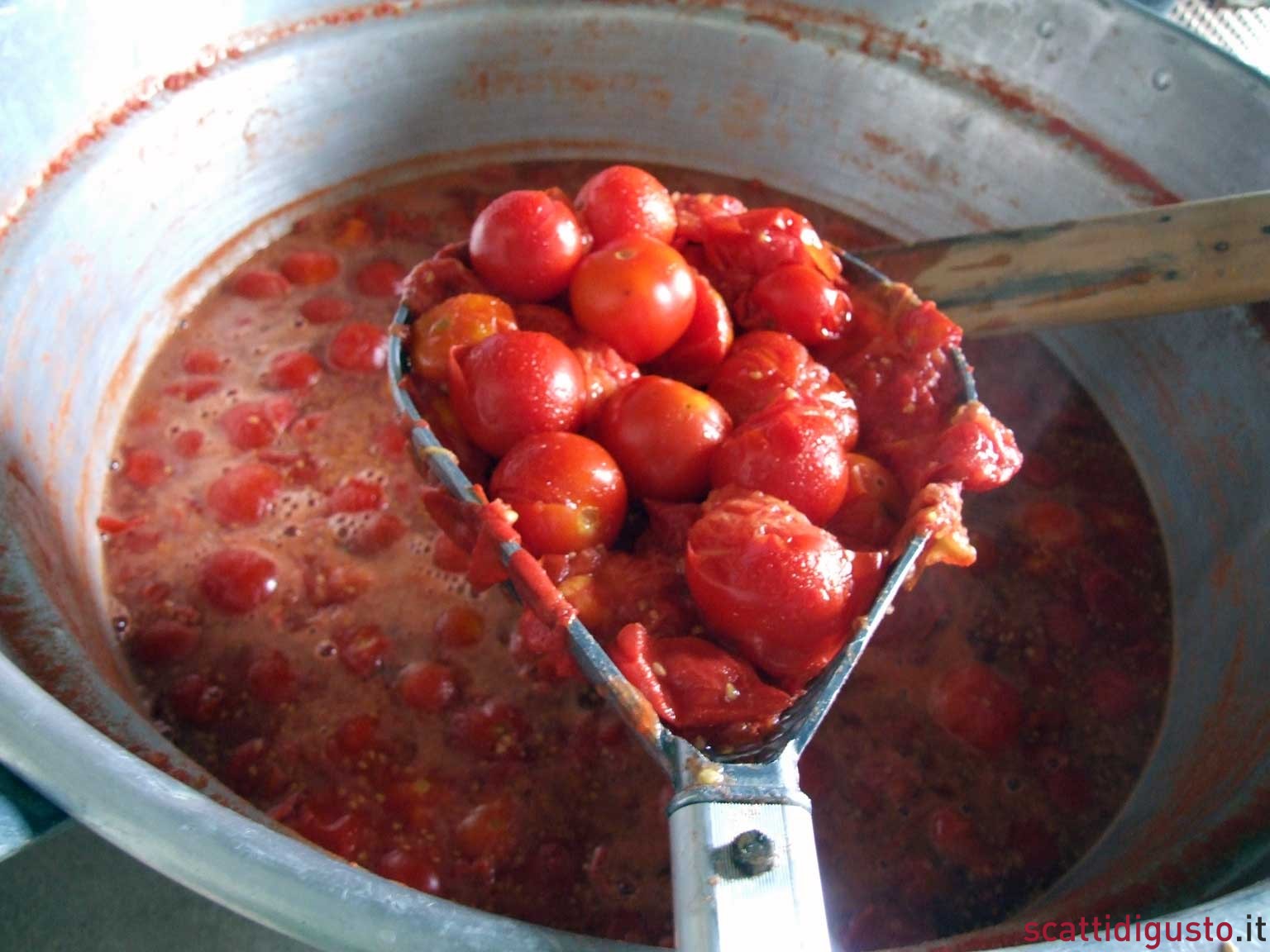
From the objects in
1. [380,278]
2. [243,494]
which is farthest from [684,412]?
[380,278]

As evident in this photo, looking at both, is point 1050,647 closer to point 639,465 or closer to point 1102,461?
point 1102,461

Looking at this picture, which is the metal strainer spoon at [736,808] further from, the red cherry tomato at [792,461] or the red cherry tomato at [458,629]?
the red cherry tomato at [458,629]

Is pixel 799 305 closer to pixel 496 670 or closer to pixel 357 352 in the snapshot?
pixel 496 670

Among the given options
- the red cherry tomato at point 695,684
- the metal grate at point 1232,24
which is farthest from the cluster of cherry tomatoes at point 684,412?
the metal grate at point 1232,24

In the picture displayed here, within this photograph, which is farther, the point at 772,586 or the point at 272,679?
the point at 272,679

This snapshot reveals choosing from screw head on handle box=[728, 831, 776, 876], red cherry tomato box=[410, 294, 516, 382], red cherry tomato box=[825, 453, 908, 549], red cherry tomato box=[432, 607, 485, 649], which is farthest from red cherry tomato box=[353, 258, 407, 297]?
screw head on handle box=[728, 831, 776, 876]

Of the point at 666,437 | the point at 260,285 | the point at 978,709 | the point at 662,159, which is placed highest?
the point at 662,159

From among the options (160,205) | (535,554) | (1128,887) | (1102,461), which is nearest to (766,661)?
(535,554)
